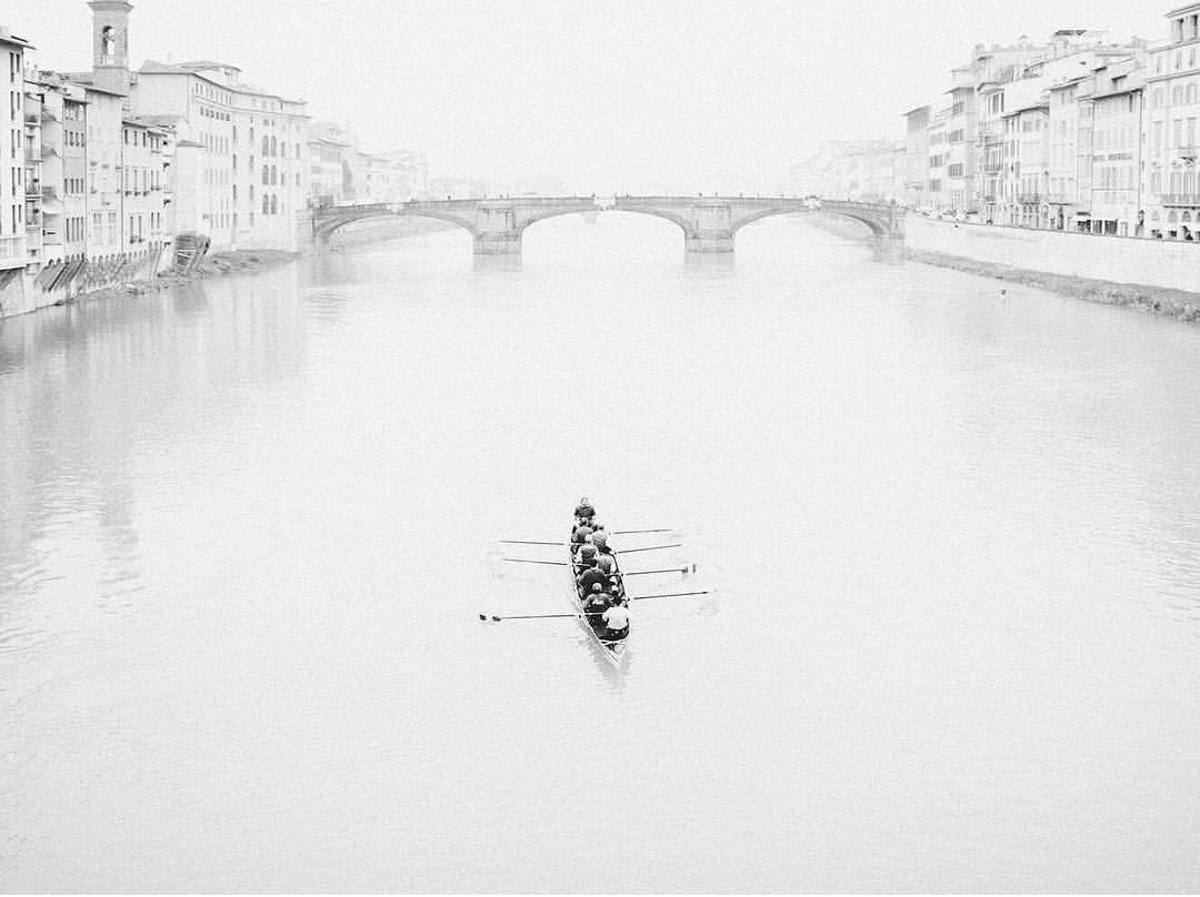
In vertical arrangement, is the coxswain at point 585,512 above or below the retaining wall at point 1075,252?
below

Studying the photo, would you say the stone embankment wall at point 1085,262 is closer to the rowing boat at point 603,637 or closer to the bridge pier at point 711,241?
the bridge pier at point 711,241

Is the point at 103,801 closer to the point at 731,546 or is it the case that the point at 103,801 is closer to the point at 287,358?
the point at 731,546

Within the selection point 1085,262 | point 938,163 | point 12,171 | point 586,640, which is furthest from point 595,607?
point 938,163

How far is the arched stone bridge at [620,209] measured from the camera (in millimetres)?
106312

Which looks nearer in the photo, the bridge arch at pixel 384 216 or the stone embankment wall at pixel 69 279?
the stone embankment wall at pixel 69 279

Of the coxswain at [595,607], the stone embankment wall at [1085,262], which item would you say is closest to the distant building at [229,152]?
the stone embankment wall at [1085,262]

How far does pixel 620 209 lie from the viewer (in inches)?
4200

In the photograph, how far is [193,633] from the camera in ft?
68.3

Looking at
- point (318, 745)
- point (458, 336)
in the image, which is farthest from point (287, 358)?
point (318, 745)

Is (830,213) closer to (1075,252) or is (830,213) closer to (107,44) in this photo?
(1075,252)

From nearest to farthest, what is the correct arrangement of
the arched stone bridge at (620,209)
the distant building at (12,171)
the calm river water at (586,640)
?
1. the calm river water at (586,640)
2. the distant building at (12,171)
3. the arched stone bridge at (620,209)

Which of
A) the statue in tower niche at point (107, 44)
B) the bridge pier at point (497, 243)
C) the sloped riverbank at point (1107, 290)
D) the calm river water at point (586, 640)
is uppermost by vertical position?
the statue in tower niche at point (107, 44)

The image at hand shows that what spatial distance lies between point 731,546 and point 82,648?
31.1 feet

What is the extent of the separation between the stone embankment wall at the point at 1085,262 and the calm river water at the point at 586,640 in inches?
588
